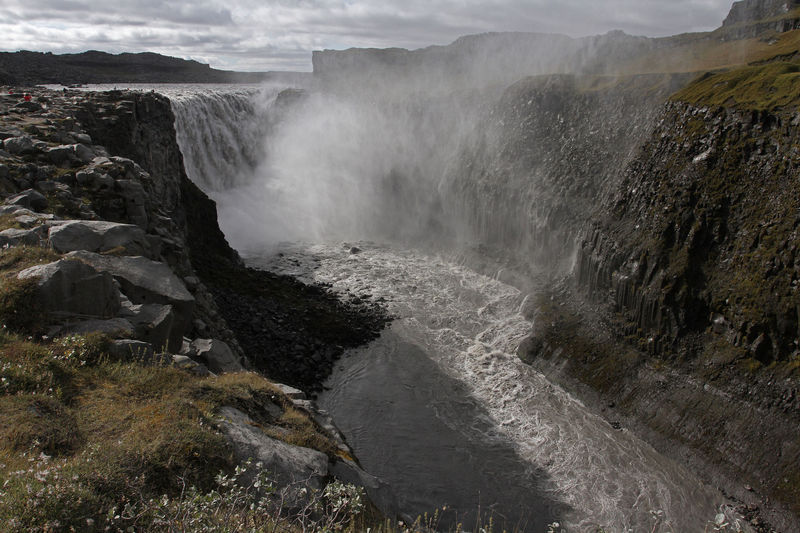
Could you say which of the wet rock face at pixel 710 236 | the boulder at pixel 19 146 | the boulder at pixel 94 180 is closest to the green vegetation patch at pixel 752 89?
the wet rock face at pixel 710 236

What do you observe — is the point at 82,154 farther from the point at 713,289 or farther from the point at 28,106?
the point at 713,289

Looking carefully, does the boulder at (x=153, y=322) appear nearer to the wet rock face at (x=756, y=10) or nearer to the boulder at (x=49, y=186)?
the boulder at (x=49, y=186)

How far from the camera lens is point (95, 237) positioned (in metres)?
11.7

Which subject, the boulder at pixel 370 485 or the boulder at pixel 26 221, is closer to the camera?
the boulder at pixel 370 485

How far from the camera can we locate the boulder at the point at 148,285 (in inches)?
431

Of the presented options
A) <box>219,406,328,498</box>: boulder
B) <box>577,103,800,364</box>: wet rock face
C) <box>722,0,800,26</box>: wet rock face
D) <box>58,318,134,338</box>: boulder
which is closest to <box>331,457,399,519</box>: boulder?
<box>219,406,328,498</box>: boulder

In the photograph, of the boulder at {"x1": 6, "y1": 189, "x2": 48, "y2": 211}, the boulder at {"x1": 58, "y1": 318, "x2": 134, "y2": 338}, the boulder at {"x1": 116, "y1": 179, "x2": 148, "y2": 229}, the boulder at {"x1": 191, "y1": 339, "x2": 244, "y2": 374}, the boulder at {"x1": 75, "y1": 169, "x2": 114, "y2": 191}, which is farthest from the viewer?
the boulder at {"x1": 75, "y1": 169, "x2": 114, "y2": 191}

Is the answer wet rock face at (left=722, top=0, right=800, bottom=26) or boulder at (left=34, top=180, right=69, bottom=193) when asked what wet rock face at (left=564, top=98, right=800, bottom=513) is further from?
wet rock face at (left=722, top=0, right=800, bottom=26)

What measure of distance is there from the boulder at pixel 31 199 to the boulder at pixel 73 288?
5922 millimetres

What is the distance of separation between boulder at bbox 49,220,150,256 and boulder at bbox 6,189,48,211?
124 inches

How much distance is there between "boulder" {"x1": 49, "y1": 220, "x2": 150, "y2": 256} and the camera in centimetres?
1120

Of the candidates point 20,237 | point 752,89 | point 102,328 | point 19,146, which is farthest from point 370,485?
point 752,89

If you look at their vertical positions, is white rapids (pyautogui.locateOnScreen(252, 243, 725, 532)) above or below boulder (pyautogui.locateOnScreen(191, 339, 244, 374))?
below

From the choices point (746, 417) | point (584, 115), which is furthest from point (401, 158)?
point (746, 417)
